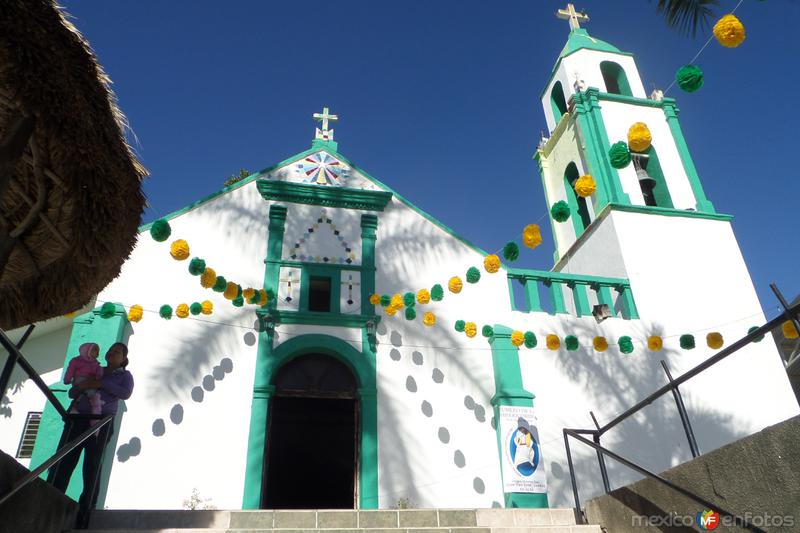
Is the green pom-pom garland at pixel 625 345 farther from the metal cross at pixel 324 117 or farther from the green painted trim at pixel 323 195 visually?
the metal cross at pixel 324 117

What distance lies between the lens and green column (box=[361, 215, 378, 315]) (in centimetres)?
1042

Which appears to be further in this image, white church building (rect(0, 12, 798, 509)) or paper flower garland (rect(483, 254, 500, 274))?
paper flower garland (rect(483, 254, 500, 274))

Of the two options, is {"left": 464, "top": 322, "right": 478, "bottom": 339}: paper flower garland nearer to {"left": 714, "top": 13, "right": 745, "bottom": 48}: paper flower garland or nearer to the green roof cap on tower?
{"left": 714, "top": 13, "right": 745, "bottom": 48}: paper flower garland

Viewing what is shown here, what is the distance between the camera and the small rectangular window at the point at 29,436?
9070 millimetres

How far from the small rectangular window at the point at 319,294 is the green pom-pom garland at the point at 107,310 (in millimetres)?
3119

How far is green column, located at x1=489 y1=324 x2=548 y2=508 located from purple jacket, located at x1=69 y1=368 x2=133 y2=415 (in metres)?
5.55

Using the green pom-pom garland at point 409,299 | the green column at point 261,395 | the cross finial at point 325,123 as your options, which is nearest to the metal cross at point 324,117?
the cross finial at point 325,123

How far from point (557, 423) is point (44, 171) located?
27.2ft

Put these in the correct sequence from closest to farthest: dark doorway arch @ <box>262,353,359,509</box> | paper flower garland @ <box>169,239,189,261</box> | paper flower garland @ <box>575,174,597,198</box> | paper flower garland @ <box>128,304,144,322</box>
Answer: paper flower garland @ <box>575,174,597,198</box> < paper flower garland @ <box>169,239,189,261</box> < paper flower garland @ <box>128,304,144,322</box> < dark doorway arch @ <box>262,353,359,509</box>

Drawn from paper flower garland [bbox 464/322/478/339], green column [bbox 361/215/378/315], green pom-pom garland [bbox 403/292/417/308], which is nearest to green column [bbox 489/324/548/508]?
paper flower garland [bbox 464/322/478/339]

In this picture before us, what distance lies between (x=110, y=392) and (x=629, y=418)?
780 centimetres

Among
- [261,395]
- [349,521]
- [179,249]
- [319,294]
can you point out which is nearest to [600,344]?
[319,294]

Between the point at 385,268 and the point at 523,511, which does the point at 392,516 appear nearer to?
the point at 523,511

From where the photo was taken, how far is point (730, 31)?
230 inches
